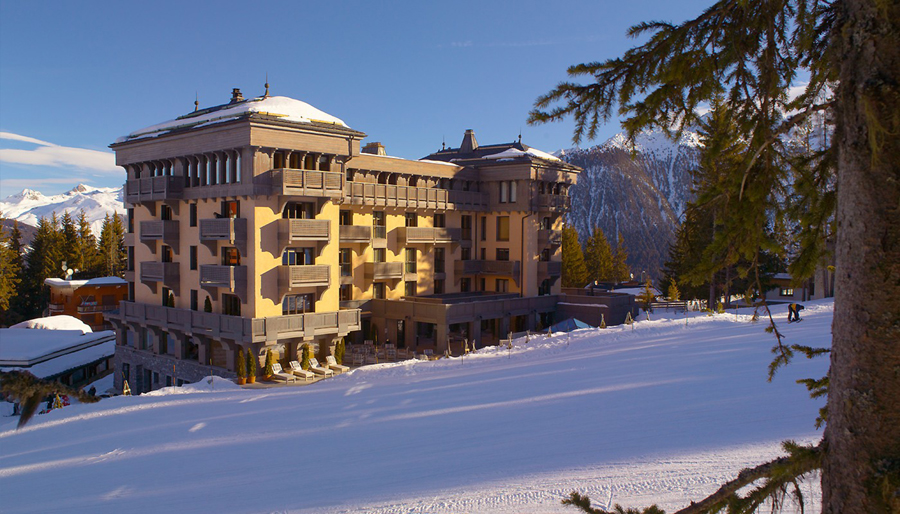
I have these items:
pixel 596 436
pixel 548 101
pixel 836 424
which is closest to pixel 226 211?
pixel 596 436

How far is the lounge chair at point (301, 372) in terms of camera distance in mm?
32844

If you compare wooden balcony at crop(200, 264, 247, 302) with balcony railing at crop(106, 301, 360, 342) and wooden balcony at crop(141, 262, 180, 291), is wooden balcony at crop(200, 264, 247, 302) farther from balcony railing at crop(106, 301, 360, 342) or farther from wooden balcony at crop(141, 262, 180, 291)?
wooden balcony at crop(141, 262, 180, 291)

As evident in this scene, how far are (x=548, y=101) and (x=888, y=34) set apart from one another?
9.85 feet

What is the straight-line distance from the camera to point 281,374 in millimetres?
33094

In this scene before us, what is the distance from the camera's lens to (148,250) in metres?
41.5

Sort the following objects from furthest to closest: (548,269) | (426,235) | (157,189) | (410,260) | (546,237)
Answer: (548,269), (546,237), (410,260), (426,235), (157,189)

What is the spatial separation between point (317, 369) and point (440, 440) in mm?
19441

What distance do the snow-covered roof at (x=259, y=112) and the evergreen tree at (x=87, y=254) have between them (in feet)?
146

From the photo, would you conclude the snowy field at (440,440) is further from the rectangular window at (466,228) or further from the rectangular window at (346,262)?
the rectangular window at (466,228)

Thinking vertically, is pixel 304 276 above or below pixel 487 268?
below

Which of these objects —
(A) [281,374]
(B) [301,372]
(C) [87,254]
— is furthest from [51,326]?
(B) [301,372]

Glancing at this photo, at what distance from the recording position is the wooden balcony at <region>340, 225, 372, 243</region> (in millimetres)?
39594

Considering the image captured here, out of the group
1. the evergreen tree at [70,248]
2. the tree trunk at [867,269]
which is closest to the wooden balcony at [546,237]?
the tree trunk at [867,269]

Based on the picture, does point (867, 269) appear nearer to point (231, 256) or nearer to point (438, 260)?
point (231, 256)
